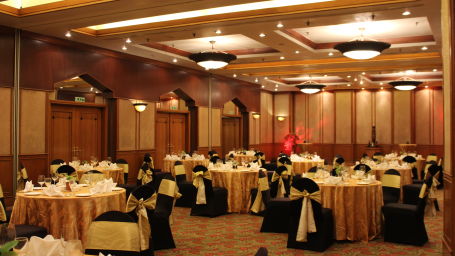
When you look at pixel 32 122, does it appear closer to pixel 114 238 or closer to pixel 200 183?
pixel 200 183

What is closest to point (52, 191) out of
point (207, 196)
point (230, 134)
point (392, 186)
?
point (207, 196)

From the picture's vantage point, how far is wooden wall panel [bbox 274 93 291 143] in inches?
853

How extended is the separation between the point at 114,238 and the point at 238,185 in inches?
225

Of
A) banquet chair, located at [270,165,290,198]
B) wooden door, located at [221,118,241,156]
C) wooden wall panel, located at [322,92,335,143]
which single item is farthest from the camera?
wooden wall panel, located at [322,92,335,143]

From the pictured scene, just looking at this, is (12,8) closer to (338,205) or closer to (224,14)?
(224,14)

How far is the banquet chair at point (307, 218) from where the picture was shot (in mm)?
5719

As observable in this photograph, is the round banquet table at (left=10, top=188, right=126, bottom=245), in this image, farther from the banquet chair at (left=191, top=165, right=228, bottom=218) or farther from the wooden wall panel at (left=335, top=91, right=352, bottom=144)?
the wooden wall panel at (left=335, top=91, right=352, bottom=144)

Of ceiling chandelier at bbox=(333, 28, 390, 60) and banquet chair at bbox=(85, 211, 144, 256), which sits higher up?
ceiling chandelier at bbox=(333, 28, 390, 60)

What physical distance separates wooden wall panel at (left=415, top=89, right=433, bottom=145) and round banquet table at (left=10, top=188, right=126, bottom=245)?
16823mm

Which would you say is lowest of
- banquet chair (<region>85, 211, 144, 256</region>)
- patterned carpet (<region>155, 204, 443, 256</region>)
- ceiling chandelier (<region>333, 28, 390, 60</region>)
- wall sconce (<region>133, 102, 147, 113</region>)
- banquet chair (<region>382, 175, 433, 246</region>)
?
patterned carpet (<region>155, 204, 443, 256</region>)

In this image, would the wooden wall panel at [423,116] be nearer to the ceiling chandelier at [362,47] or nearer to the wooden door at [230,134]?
the wooden door at [230,134]

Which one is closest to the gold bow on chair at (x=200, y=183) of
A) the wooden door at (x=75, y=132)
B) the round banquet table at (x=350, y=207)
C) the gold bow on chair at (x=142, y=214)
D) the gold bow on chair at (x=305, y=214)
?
the round banquet table at (x=350, y=207)

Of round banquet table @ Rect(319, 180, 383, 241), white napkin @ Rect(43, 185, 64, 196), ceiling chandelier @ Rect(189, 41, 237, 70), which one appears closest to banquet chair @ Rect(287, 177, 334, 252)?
round banquet table @ Rect(319, 180, 383, 241)

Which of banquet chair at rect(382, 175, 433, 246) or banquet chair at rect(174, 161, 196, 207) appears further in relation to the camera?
banquet chair at rect(174, 161, 196, 207)
